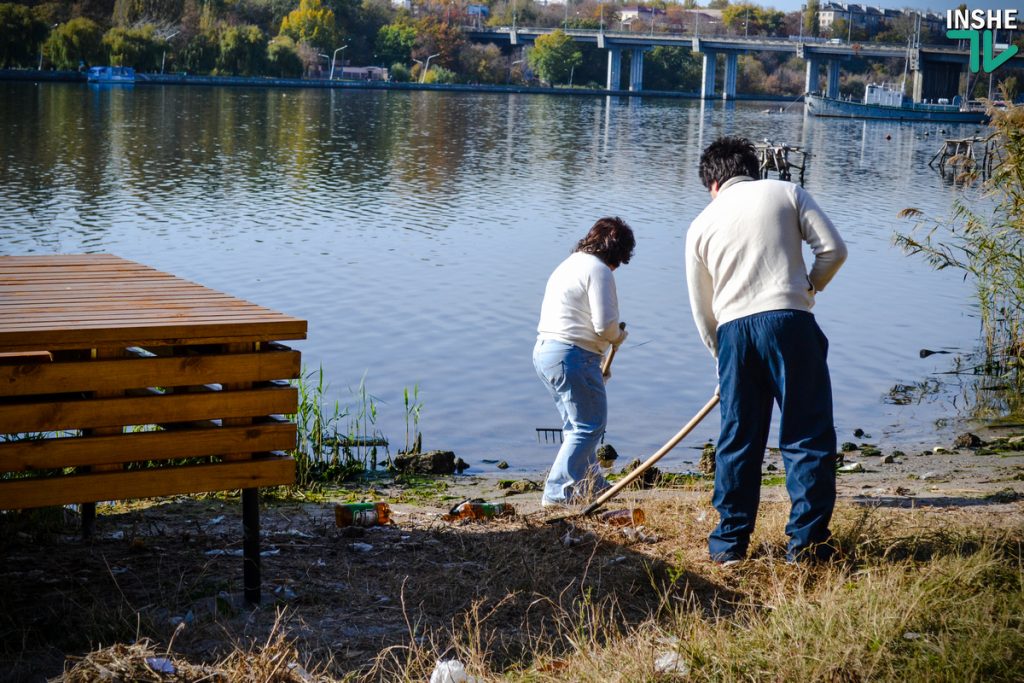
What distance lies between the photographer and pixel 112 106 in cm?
6231

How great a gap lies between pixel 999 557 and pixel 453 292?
542 inches

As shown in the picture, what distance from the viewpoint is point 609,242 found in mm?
6629

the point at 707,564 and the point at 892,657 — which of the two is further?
the point at 707,564

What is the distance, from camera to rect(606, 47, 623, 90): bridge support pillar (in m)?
140

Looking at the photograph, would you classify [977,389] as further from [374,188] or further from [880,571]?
[374,188]

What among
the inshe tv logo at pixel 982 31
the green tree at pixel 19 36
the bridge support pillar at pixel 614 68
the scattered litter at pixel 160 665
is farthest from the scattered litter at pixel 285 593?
the bridge support pillar at pixel 614 68

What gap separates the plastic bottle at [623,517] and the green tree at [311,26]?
123 metres

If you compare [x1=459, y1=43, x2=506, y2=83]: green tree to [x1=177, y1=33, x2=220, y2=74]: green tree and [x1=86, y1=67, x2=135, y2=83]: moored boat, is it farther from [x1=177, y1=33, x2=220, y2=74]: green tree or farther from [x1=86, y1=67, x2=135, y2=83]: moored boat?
[x1=86, y1=67, x2=135, y2=83]: moored boat

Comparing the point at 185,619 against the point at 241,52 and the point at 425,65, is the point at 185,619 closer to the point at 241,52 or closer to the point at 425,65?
the point at 241,52

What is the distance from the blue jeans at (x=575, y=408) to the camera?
6594 mm

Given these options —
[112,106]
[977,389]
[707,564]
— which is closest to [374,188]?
[977,389]

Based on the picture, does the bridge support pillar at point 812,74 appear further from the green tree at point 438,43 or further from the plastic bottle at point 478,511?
the plastic bottle at point 478,511

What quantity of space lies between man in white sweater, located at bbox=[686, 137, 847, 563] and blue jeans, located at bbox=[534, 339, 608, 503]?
4.17 ft

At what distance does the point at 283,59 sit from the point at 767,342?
11058 cm
